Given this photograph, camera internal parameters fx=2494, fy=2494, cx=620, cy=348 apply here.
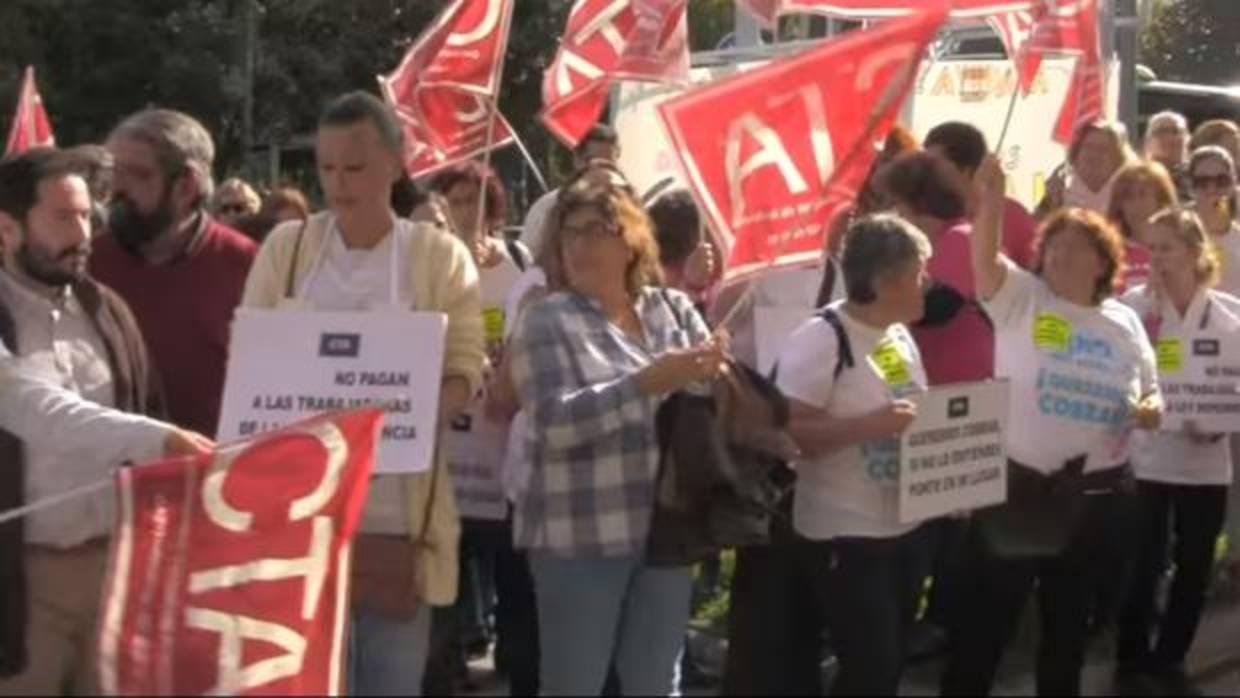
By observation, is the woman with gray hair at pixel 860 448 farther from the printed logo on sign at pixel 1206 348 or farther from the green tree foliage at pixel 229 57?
the green tree foliage at pixel 229 57

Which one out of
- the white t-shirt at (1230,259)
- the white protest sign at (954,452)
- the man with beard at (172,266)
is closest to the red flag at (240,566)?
the man with beard at (172,266)

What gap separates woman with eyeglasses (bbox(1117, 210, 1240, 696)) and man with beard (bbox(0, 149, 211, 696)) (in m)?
4.03

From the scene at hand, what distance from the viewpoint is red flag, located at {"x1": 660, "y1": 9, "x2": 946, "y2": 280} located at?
670 cm

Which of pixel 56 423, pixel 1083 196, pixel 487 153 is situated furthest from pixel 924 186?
pixel 56 423

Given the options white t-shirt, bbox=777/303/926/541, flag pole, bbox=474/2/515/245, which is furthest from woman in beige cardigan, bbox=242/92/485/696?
flag pole, bbox=474/2/515/245

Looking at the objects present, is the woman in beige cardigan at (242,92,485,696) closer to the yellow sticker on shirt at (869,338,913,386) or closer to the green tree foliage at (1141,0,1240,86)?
the yellow sticker on shirt at (869,338,913,386)

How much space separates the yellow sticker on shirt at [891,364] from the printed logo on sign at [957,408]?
15 centimetres

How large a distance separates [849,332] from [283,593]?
1.85m

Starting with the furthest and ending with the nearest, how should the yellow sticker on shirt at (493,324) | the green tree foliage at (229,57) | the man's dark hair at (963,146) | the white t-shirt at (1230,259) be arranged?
the green tree foliage at (229,57) → the white t-shirt at (1230,259) → the yellow sticker on shirt at (493,324) → the man's dark hair at (963,146)

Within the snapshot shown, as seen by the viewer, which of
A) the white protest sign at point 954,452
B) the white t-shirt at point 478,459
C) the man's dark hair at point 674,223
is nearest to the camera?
the white protest sign at point 954,452

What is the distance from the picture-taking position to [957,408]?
677cm

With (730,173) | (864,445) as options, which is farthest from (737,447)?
(730,173)

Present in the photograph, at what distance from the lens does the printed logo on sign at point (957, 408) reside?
6.75 meters

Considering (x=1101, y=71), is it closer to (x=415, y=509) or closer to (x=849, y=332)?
(x=849, y=332)
